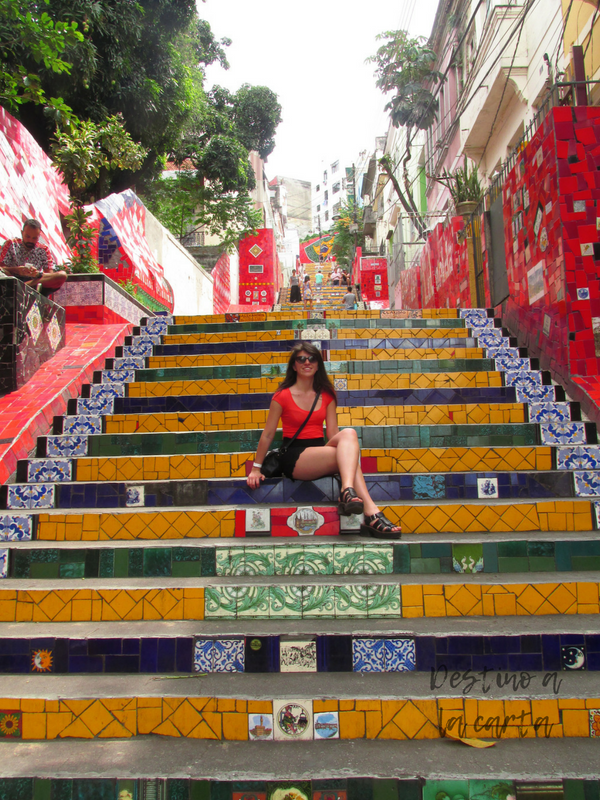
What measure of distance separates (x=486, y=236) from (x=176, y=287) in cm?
695

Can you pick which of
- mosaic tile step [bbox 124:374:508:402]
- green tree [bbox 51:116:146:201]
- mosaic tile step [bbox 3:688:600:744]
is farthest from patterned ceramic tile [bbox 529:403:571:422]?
Answer: green tree [bbox 51:116:146:201]

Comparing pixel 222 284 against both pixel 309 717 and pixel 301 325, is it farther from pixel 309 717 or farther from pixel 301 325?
pixel 309 717

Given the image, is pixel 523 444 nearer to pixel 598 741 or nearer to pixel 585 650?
pixel 585 650

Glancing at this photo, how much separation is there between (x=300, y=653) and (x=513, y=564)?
1.17m

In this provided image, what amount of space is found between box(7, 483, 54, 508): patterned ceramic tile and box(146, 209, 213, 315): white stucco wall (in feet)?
25.9

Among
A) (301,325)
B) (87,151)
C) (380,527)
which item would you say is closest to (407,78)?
(87,151)

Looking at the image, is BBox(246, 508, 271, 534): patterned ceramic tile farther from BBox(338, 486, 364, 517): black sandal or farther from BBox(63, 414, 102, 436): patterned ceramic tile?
BBox(63, 414, 102, 436): patterned ceramic tile

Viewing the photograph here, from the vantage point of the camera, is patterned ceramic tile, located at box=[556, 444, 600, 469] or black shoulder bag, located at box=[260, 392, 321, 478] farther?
patterned ceramic tile, located at box=[556, 444, 600, 469]

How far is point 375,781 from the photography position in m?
1.78

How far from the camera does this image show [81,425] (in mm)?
4262

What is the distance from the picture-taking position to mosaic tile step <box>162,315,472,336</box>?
19.6ft

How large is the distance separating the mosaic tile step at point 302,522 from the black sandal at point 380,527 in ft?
0.42

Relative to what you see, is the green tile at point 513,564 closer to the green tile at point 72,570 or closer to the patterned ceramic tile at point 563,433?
the patterned ceramic tile at point 563,433

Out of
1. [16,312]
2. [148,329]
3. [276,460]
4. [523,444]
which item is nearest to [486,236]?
Answer: [523,444]
